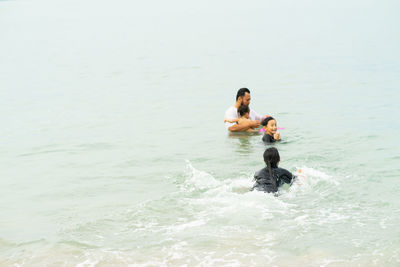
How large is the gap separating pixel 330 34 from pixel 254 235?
31295 millimetres

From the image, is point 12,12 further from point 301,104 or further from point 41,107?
point 301,104

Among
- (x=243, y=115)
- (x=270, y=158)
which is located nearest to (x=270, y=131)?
(x=243, y=115)

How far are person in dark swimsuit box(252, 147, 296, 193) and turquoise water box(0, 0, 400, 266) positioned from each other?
0.18m

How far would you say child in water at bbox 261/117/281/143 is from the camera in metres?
13.3

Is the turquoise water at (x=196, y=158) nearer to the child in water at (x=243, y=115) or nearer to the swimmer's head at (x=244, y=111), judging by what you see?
the child in water at (x=243, y=115)

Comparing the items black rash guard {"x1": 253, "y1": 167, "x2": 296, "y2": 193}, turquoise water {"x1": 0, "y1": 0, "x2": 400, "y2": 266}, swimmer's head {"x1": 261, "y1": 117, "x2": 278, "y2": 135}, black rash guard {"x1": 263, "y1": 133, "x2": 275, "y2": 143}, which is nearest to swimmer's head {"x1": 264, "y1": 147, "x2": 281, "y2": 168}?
black rash guard {"x1": 253, "y1": 167, "x2": 296, "y2": 193}

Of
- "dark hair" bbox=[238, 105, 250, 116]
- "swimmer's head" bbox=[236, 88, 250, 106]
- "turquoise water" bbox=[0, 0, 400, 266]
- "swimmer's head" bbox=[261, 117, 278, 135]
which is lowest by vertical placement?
"turquoise water" bbox=[0, 0, 400, 266]

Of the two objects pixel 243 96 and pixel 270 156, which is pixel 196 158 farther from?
pixel 270 156

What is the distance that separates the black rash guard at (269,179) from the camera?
9.52 meters

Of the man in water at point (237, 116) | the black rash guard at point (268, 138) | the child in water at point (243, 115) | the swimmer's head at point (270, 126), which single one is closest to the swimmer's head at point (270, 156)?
the swimmer's head at point (270, 126)

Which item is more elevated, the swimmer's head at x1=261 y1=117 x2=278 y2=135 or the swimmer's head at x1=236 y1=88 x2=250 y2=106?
the swimmer's head at x1=236 y1=88 x2=250 y2=106

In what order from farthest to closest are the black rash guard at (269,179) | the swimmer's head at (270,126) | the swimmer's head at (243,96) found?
the swimmer's head at (243,96) → the swimmer's head at (270,126) → the black rash guard at (269,179)

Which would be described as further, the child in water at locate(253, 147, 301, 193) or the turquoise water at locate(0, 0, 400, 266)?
the child in water at locate(253, 147, 301, 193)

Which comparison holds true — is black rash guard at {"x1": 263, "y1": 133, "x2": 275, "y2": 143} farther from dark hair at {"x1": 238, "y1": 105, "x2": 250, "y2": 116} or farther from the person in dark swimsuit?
the person in dark swimsuit
